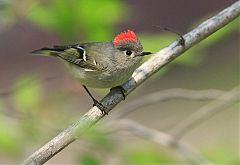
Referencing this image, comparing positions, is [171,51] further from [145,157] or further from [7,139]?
[7,139]

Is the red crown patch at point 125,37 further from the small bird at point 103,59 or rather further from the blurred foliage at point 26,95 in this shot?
the blurred foliage at point 26,95

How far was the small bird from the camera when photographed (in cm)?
341

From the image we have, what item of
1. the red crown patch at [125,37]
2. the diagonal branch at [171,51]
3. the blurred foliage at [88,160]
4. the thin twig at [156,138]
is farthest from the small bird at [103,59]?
the blurred foliage at [88,160]

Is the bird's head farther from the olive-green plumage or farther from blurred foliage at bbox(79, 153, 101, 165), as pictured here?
blurred foliage at bbox(79, 153, 101, 165)

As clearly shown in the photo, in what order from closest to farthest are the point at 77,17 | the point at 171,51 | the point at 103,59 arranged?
the point at 171,51 → the point at 77,17 → the point at 103,59

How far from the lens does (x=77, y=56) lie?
3582 mm

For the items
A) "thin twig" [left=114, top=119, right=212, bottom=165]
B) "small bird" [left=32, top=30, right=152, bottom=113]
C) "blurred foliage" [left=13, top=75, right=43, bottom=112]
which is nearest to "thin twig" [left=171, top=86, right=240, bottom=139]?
"thin twig" [left=114, top=119, right=212, bottom=165]

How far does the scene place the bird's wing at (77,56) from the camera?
11.5 ft

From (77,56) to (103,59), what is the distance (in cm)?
16

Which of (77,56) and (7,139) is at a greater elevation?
(77,56)

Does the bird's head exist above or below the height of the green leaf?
above

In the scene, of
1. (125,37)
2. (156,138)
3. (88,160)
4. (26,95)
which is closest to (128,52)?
(125,37)

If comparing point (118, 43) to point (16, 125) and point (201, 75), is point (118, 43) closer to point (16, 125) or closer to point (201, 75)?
point (16, 125)

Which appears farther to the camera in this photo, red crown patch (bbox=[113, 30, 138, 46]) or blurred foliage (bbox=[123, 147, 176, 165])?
red crown patch (bbox=[113, 30, 138, 46])
